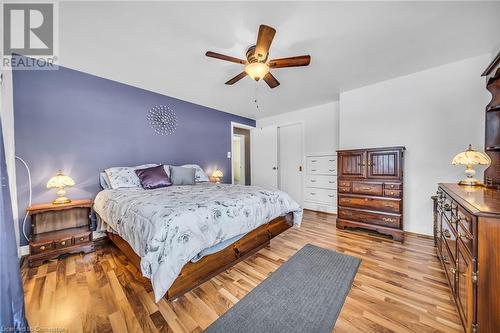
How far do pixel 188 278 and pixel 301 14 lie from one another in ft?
7.87

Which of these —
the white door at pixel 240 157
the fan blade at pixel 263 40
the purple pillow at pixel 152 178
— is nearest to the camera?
the fan blade at pixel 263 40

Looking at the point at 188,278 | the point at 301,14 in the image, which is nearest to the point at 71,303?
the point at 188,278

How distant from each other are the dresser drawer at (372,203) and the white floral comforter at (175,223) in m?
1.42

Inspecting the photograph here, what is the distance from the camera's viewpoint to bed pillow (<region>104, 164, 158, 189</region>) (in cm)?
256

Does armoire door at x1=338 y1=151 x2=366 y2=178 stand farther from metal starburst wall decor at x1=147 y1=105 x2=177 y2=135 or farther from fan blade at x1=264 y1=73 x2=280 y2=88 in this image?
metal starburst wall decor at x1=147 y1=105 x2=177 y2=135

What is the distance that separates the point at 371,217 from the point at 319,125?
215 cm

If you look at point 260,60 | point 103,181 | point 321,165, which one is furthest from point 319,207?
point 103,181

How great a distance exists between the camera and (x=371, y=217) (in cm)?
269

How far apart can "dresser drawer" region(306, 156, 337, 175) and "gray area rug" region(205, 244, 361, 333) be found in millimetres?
2102

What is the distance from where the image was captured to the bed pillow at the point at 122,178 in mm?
2557

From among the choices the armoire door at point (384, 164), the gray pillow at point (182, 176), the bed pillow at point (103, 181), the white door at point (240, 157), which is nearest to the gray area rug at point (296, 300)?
the armoire door at point (384, 164)

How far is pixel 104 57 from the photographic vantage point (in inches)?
88.1

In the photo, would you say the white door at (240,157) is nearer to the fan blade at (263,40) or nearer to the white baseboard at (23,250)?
the fan blade at (263,40)

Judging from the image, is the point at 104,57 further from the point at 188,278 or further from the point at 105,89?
the point at 188,278
